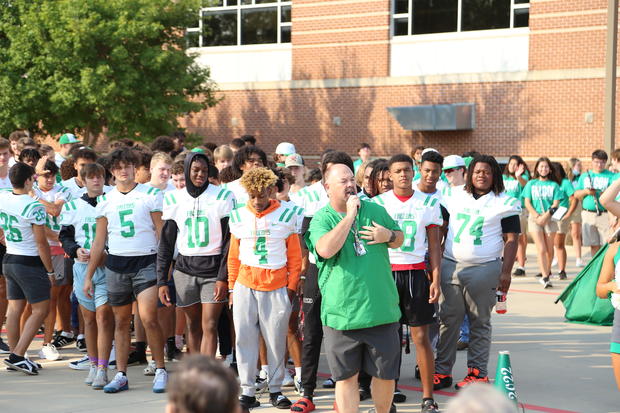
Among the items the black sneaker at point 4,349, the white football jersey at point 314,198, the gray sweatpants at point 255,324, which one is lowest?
the black sneaker at point 4,349

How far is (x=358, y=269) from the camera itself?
5719 millimetres

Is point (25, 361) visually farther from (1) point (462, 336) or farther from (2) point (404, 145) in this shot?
(2) point (404, 145)

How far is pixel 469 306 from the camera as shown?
7.61 meters

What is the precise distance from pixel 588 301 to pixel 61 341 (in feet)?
20.3

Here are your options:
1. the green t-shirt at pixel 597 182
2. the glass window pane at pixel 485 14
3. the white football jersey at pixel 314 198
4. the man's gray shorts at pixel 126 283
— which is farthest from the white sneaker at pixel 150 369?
the glass window pane at pixel 485 14

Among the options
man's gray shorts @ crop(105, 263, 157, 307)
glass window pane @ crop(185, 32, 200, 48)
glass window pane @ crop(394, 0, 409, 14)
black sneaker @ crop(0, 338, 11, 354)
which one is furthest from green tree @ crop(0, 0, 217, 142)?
man's gray shorts @ crop(105, 263, 157, 307)

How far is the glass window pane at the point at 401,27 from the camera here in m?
24.5

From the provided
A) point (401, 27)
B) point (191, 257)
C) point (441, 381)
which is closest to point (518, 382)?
point (441, 381)

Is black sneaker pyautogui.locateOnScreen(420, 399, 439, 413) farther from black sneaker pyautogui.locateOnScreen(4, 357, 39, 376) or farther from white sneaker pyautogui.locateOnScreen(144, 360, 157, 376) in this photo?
black sneaker pyautogui.locateOnScreen(4, 357, 39, 376)

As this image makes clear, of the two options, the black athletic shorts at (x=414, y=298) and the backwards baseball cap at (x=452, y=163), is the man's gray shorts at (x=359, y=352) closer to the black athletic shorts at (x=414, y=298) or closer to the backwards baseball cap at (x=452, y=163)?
the black athletic shorts at (x=414, y=298)

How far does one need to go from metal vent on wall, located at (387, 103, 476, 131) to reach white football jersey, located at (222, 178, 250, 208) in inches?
635

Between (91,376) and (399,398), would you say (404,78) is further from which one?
(399,398)

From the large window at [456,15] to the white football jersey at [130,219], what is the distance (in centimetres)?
1728

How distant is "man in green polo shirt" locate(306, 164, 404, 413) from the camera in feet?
18.6
